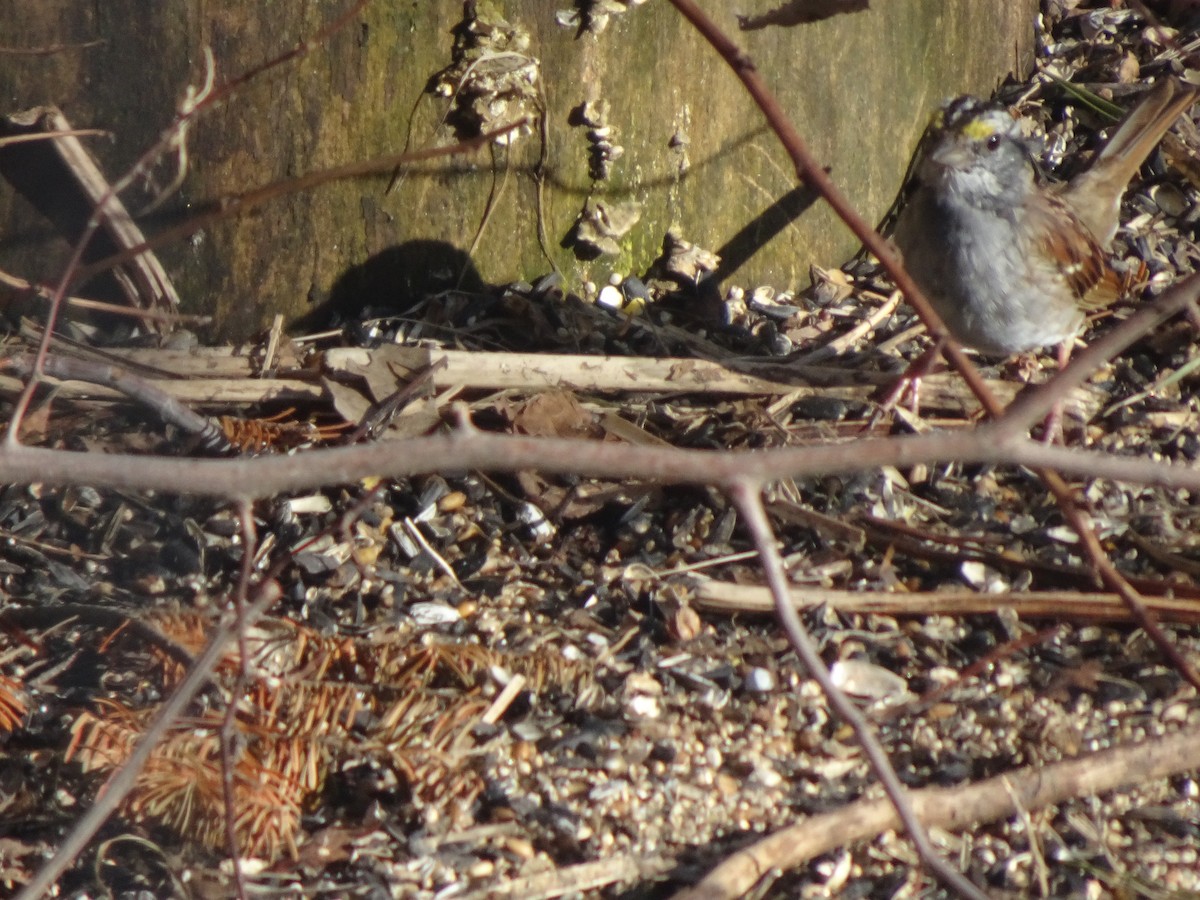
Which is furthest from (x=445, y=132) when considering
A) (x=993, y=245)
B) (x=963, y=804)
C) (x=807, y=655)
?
(x=807, y=655)

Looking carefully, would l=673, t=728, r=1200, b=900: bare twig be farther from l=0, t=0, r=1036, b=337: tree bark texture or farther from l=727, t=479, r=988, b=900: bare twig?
l=0, t=0, r=1036, b=337: tree bark texture

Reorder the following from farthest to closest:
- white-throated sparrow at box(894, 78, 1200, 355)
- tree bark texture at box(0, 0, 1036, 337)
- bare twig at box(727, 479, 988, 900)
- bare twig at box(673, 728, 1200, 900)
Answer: white-throated sparrow at box(894, 78, 1200, 355) → tree bark texture at box(0, 0, 1036, 337) → bare twig at box(673, 728, 1200, 900) → bare twig at box(727, 479, 988, 900)

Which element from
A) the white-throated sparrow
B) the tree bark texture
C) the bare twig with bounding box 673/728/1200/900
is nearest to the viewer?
the bare twig with bounding box 673/728/1200/900

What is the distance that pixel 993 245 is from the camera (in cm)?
369

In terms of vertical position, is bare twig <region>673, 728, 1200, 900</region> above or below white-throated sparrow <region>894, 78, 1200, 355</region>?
below

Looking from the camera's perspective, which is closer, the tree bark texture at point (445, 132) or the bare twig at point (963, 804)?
the bare twig at point (963, 804)

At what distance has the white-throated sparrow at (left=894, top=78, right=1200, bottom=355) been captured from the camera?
11.9 ft

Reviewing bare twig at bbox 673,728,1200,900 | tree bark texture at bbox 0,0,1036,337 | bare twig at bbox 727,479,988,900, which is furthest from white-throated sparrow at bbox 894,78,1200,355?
bare twig at bbox 727,479,988,900

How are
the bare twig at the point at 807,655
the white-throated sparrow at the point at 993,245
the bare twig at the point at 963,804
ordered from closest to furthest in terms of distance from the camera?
the bare twig at the point at 807,655 → the bare twig at the point at 963,804 → the white-throated sparrow at the point at 993,245

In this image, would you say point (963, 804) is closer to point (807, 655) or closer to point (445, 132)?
point (807, 655)

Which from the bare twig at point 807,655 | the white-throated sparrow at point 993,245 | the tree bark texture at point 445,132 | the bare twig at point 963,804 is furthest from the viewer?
the white-throated sparrow at point 993,245

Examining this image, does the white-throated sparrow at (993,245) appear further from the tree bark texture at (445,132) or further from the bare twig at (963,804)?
the bare twig at (963,804)

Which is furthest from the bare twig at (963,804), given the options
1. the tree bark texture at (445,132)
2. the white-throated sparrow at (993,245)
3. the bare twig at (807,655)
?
the tree bark texture at (445,132)

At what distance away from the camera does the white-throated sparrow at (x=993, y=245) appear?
3635 mm
